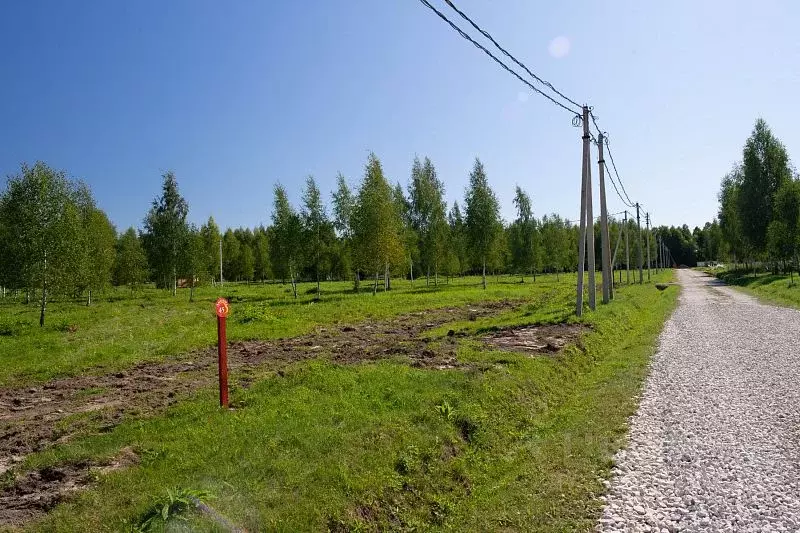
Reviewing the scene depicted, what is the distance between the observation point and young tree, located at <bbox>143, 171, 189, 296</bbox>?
165 ft

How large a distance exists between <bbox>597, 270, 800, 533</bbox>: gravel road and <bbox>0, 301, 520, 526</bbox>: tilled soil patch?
512 centimetres

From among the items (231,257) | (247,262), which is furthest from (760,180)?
(231,257)

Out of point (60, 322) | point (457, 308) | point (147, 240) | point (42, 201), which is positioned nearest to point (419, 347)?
point (457, 308)

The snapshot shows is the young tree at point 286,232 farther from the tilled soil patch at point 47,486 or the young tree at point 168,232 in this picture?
the tilled soil patch at point 47,486

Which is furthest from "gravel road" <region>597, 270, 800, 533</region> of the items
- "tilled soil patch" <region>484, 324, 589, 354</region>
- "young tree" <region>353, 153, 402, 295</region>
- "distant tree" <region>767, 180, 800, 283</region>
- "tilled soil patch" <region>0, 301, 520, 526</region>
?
"distant tree" <region>767, 180, 800, 283</region>

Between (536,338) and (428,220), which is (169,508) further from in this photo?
(428,220)

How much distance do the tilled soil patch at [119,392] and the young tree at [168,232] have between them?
34.4 m

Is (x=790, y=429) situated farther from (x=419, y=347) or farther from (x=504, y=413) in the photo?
(x=419, y=347)

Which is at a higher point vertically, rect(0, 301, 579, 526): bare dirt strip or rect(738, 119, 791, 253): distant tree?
rect(738, 119, 791, 253): distant tree

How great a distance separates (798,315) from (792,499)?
22.4 m

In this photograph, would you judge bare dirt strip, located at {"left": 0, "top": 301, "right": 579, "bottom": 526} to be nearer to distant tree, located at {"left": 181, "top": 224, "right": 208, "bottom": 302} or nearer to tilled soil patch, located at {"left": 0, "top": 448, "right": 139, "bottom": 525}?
tilled soil patch, located at {"left": 0, "top": 448, "right": 139, "bottom": 525}

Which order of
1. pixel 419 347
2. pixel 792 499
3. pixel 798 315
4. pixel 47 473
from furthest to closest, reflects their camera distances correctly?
1. pixel 798 315
2. pixel 419 347
3. pixel 47 473
4. pixel 792 499

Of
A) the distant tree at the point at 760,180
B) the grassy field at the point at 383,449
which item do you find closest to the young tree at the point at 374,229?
the grassy field at the point at 383,449

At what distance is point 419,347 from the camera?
15.4 m
